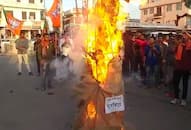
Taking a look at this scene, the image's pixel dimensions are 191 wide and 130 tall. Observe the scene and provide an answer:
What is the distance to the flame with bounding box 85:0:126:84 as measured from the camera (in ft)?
22.9

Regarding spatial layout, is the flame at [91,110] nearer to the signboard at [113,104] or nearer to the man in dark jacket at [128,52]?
the signboard at [113,104]

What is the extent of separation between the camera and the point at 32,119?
9.55 meters

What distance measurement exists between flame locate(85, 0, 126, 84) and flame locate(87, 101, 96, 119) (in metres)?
0.45

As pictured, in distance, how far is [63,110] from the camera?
1052cm

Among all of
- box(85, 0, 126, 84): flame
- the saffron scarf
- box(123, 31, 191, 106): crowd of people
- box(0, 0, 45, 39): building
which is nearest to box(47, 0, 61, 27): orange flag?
box(123, 31, 191, 106): crowd of people

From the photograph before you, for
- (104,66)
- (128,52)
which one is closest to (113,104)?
(104,66)

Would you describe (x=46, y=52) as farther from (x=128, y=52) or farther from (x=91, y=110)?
(x=91, y=110)

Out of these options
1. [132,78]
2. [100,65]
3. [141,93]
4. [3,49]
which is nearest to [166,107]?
[141,93]

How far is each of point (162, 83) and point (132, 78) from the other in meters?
2.00

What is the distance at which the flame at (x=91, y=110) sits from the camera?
23.2 feet

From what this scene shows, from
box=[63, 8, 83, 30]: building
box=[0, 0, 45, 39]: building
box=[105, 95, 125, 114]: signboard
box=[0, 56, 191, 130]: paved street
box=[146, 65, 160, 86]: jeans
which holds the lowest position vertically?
box=[0, 56, 191, 130]: paved street

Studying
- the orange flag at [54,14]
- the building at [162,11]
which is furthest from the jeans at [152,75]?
the building at [162,11]

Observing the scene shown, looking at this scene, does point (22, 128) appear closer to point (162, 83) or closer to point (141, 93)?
point (141, 93)

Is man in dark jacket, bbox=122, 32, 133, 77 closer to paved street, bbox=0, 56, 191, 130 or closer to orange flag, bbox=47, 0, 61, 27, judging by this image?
paved street, bbox=0, 56, 191, 130
